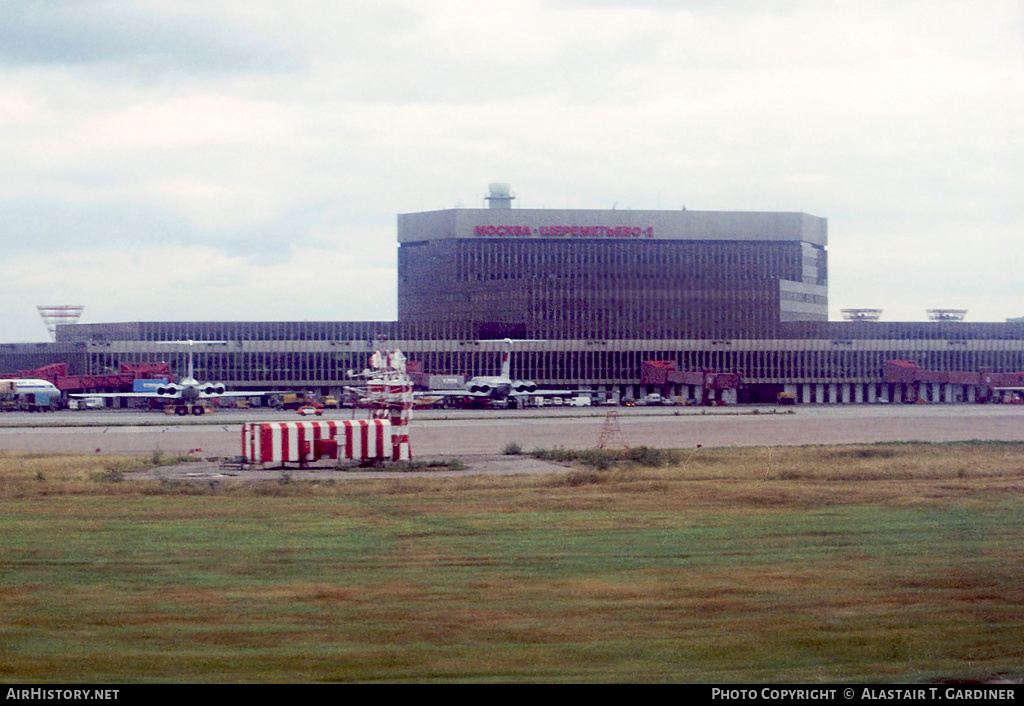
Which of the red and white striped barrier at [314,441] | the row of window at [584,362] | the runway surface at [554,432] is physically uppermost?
the row of window at [584,362]

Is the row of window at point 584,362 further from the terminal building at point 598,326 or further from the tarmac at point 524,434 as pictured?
the tarmac at point 524,434

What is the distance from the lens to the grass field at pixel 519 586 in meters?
9.65

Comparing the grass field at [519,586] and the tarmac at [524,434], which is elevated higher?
the grass field at [519,586]

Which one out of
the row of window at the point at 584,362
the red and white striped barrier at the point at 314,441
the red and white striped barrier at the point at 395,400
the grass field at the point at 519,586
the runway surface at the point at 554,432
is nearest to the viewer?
the grass field at the point at 519,586

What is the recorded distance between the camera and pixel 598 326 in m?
146

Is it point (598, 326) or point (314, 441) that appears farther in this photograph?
point (598, 326)

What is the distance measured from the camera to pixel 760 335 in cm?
14500

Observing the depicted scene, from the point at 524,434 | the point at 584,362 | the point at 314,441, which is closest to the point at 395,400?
the point at 314,441

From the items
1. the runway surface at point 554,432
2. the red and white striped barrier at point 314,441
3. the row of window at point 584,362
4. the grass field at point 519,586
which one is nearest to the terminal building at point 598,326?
the row of window at point 584,362

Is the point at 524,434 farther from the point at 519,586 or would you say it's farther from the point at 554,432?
the point at 519,586

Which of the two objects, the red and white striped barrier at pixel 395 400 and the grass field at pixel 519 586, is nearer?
the grass field at pixel 519 586

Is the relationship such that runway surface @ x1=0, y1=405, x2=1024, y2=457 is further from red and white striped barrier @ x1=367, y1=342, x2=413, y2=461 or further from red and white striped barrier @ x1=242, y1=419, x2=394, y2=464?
red and white striped barrier @ x1=242, y1=419, x2=394, y2=464

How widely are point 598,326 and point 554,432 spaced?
8912 cm

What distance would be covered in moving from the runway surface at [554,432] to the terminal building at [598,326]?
59.9 m
